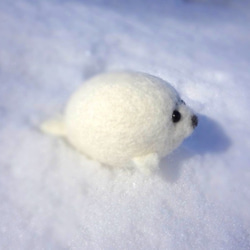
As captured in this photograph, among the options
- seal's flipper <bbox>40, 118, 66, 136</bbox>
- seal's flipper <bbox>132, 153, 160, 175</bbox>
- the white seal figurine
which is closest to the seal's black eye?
the white seal figurine

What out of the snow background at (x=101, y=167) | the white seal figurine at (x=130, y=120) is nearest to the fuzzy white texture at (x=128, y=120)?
the white seal figurine at (x=130, y=120)

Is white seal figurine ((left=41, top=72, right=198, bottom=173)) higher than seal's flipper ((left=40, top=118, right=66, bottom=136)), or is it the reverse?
white seal figurine ((left=41, top=72, right=198, bottom=173))

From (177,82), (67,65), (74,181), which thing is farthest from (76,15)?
(74,181)

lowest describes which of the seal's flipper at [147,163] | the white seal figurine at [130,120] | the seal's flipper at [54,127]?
the seal's flipper at [54,127]

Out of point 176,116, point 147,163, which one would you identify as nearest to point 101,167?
point 147,163

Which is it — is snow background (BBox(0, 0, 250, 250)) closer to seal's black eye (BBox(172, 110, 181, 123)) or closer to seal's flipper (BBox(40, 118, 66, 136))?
seal's flipper (BBox(40, 118, 66, 136))

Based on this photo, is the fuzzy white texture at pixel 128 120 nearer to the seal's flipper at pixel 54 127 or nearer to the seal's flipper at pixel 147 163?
the seal's flipper at pixel 147 163

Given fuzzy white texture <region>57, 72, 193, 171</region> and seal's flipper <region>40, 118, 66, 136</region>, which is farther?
seal's flipper <region>40, 118, 66, 136</region>

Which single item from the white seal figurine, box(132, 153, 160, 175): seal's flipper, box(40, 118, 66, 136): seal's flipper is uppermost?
the white seal figurine
